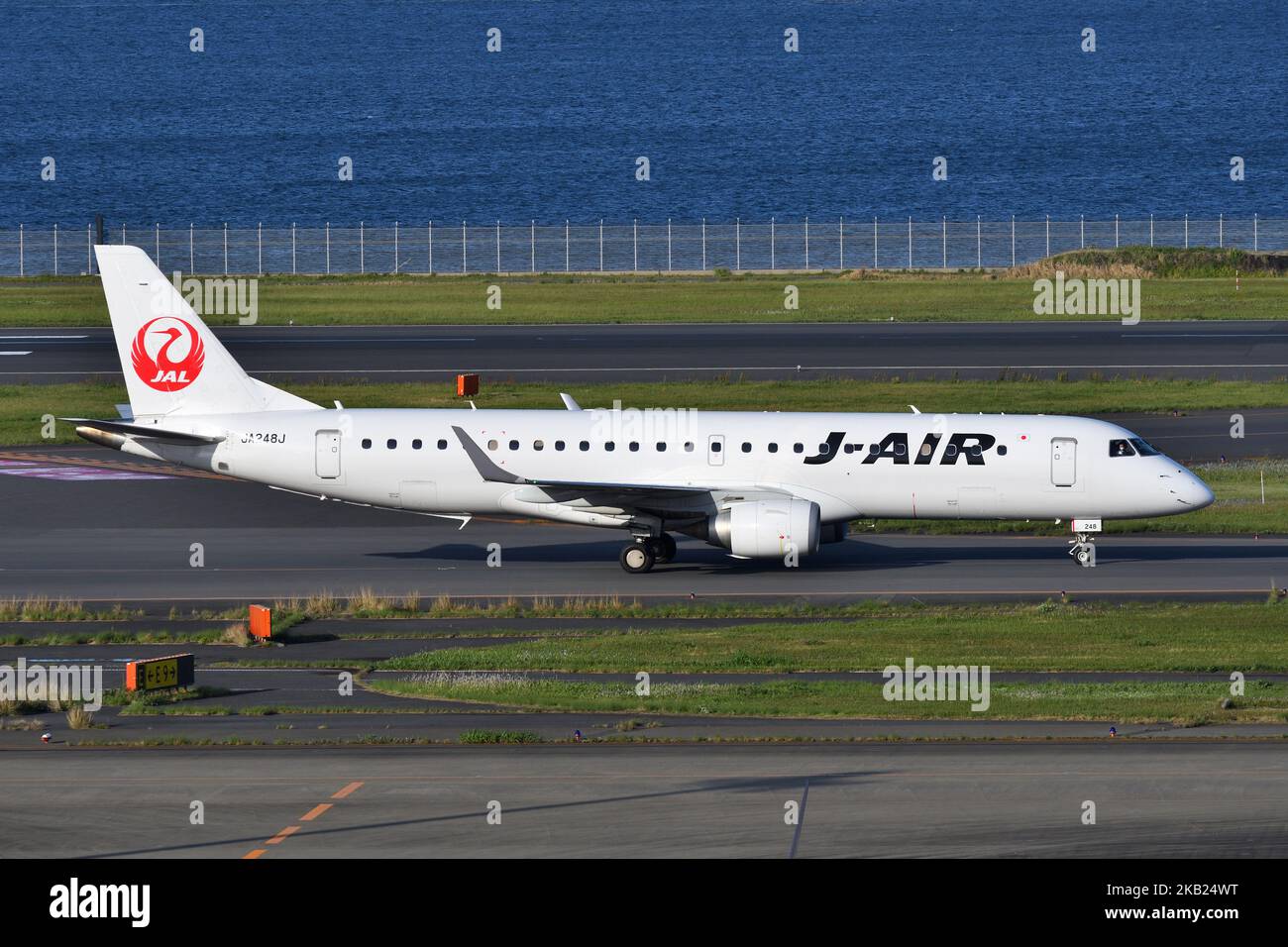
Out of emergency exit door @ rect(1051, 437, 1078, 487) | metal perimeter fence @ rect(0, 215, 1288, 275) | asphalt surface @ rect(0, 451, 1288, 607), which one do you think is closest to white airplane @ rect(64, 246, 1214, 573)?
emergency exit door @ rect(1051, 437, 1078, 487)

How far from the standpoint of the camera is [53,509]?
49.7 metres

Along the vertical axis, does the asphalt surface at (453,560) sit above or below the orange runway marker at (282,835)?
above

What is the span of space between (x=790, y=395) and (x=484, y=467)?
24295mm

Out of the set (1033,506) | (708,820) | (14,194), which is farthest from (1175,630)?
(14,194)

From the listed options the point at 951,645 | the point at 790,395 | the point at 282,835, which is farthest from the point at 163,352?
the point at 790,395

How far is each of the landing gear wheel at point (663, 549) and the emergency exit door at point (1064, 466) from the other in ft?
30.8

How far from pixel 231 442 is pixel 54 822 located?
21.5 metres

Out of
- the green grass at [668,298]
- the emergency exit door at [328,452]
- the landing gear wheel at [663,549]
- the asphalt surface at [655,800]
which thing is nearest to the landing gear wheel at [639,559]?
the landing gear wheel at [663,549]

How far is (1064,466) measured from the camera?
137 ft

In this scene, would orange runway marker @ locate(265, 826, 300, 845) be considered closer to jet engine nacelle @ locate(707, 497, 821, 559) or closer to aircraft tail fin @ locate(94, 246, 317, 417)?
jet engine nacelle @ locate(707, 497, 821, 559)

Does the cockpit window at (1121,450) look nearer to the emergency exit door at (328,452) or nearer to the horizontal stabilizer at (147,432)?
the emergency exit door at (328,452)

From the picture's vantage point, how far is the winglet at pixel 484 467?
41281 mm

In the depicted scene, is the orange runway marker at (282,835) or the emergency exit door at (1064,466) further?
the emergency exit door at (1064,466)
